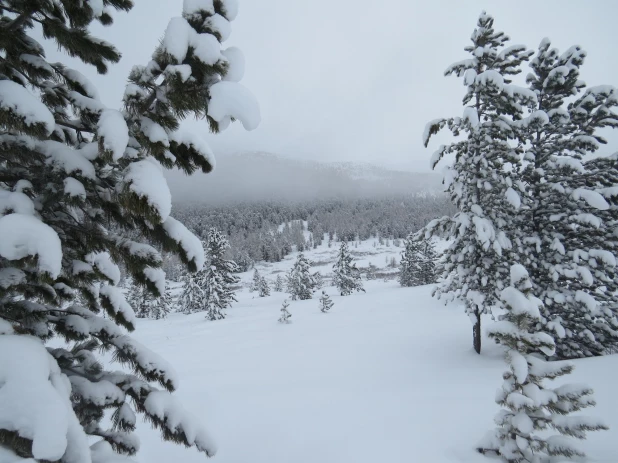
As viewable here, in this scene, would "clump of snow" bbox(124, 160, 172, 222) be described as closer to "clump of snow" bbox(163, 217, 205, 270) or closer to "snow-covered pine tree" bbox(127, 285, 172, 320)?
"clump of snow" bbox(163, 217, 205, 270)

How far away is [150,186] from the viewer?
1456 mm

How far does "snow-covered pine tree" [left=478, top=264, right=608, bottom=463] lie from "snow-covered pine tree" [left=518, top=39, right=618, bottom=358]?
548 cm

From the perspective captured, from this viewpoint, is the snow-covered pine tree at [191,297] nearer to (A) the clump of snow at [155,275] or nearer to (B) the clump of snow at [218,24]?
(A) the clump of snow at [155,275]

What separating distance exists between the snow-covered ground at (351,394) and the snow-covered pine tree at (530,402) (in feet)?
1.78

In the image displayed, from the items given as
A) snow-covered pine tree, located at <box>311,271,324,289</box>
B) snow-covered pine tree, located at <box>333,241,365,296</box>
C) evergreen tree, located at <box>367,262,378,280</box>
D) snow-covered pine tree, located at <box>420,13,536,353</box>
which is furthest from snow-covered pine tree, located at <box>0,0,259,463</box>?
evergreen tree, located at <box>367,262,378,280</box>

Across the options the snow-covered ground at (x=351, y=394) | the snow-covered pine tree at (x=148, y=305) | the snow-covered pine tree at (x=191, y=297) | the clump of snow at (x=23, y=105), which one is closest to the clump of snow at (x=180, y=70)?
the clump of snow at (x=23, y=105)

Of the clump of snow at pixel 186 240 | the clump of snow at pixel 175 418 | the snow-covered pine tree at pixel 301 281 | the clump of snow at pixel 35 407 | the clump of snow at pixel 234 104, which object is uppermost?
the clump of snow at pixel 234 104

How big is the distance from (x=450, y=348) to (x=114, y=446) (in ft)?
30.2

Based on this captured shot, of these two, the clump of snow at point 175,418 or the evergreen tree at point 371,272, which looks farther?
the evergreen tree at point 371,272

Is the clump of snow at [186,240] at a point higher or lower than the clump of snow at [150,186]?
lower

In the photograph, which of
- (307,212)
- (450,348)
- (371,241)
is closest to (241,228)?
(307,212)

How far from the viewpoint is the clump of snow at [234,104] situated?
1369 millimetres

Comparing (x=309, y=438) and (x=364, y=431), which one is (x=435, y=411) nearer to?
(x=364, y=431)

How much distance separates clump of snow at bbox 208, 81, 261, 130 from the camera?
4.49ft
